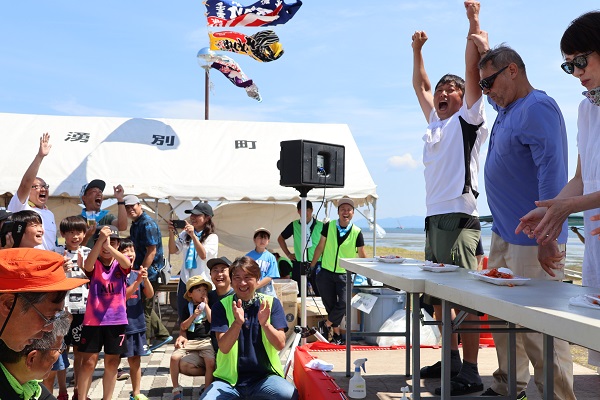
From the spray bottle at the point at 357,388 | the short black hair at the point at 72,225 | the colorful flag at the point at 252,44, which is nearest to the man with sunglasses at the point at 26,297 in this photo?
the spray bottle at the point at 357,388

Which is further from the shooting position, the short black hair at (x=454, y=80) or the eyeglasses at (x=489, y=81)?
the short black hair at (x=454, y=80)

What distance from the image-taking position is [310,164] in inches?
246

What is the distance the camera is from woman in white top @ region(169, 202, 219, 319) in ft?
20.8

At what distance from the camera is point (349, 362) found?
413 centimetres

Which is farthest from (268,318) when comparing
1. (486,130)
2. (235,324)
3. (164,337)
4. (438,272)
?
(164,337)

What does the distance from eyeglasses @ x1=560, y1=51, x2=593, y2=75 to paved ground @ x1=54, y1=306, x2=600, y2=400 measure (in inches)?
78.8

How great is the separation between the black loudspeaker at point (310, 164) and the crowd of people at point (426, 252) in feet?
2.75

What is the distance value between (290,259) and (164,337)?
7.38 ft

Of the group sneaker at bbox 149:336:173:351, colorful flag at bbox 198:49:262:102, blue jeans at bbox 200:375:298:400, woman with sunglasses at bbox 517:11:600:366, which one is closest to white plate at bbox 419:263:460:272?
woman with sunglasses at bbox 517:11:600:366

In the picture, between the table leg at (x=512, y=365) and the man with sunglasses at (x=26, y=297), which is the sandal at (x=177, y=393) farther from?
the man with sunglasses at (x=26, y=297)

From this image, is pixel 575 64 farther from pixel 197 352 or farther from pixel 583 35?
pixel 197 352

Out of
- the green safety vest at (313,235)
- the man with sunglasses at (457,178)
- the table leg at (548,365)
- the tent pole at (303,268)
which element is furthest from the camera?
the green safety vest at (313,235)

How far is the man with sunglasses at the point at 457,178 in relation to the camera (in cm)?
349

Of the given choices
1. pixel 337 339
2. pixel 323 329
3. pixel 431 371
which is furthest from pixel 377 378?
pixel 323 329
